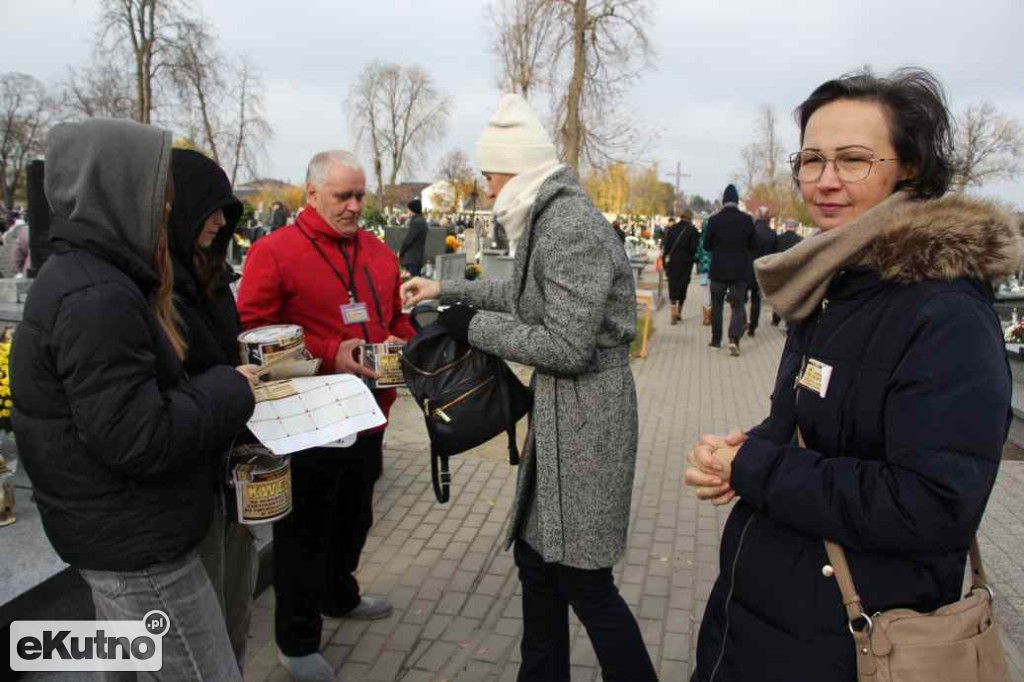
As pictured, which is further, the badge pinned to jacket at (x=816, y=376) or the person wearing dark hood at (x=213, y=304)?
the person wearing dark hood at (x=213, y=304)

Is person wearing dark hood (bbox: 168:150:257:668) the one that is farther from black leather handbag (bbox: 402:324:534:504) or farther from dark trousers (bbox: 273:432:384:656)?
black leather handbag (bbox: 402:324:534:504)

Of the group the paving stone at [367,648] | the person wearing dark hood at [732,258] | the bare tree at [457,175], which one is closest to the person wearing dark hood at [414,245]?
the person wearing dark hood at [732,258]

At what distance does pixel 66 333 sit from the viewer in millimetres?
1561

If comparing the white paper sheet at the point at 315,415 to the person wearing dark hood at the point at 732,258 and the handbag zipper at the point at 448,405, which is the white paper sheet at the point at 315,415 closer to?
the handbag zipper at the point at 448,405

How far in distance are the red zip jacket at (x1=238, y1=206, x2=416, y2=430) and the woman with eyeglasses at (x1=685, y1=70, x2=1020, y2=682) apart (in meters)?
1.76

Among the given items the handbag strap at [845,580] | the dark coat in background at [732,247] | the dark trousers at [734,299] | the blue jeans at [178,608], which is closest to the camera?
the handbag strap at [845,580]

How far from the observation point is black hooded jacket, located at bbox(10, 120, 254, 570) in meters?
1.58

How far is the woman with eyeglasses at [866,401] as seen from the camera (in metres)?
1.28

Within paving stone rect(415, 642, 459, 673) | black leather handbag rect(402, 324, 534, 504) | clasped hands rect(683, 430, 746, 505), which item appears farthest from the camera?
paving stone rect(415, 642, 459, 673)

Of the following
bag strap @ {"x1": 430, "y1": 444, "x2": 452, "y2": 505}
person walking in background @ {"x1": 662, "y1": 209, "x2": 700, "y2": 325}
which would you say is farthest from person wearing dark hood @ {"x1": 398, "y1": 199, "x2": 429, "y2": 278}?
bag strap @ {"x1": 430, "y1": 444, "x2": 452, "y2": 505}

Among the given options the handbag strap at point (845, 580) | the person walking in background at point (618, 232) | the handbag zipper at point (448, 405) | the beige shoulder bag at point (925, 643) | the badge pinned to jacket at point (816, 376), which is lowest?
the beige shoulder bag at point (925, 643)

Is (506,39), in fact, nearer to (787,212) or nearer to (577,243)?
(577,243)

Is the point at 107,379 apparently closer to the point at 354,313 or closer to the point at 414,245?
the point at 354,313

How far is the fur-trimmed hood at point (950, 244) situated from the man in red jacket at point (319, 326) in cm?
198
